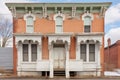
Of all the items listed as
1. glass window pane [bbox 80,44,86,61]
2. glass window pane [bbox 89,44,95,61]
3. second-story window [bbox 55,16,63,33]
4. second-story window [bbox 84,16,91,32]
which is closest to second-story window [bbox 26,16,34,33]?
second-story window [bbox 55,16,63,33]

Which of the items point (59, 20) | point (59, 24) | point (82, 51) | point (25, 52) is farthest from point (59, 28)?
point (25, 52)

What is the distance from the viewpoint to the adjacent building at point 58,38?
21.5m

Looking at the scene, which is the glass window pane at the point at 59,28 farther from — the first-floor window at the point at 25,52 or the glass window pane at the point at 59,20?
the first-floor window at the point at 25,52

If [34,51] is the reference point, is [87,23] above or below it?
above

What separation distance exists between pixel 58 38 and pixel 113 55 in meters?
12.0

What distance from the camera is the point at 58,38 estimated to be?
21297mm

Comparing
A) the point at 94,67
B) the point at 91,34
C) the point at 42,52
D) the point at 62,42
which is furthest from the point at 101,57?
the point at 42,52

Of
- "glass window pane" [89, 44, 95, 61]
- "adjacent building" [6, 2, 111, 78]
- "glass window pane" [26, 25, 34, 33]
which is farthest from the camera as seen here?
"glass window pane" [26, 25, 34, 33]

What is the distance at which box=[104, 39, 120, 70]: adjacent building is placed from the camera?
27.8m

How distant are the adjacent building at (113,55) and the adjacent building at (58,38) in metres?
5.79

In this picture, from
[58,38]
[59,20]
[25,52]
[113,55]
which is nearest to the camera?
[58,38]

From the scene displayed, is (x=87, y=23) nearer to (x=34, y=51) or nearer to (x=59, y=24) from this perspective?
(x=59, y=24)

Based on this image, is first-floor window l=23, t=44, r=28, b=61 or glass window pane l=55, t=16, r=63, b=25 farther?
glass window pane l=55, t=16, r=63, b=25

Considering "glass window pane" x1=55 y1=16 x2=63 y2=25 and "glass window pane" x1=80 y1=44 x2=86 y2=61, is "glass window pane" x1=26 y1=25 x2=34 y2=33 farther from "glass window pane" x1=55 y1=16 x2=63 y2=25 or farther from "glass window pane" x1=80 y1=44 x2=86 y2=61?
"glass window pane" x1=80 y1=44 x2=86 y2=61
